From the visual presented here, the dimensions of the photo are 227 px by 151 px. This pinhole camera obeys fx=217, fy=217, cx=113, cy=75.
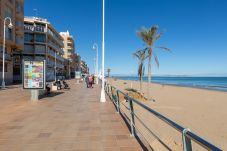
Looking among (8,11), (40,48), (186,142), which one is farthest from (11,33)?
(186,142)

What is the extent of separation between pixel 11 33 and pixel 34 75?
24802 mm

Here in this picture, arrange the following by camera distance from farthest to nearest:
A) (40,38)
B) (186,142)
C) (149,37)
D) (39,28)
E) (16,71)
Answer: (40,38) → (39,28) → (16,71) → (149,37) → (186,142)

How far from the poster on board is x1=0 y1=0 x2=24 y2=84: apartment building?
20.9 m

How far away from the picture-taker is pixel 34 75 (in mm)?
12891

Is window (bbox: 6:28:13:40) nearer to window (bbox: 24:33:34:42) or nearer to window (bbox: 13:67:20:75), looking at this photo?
window (bbox: 13:67:20:75)

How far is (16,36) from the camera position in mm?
37906

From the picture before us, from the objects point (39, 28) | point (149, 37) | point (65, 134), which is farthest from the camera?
Answer: point (39, 28)

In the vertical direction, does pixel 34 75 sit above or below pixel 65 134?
above

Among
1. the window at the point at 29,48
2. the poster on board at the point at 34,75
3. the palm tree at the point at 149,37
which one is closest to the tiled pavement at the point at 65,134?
the poster on board at the point at 34,75

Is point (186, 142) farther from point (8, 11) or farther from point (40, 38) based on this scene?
point (40, 38)

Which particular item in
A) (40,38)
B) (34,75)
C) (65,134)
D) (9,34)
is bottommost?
(65,134)

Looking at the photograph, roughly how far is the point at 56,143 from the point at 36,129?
1466mm

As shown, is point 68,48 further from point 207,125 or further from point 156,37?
point 207,125

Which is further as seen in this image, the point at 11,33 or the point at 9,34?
the point at 11,33
